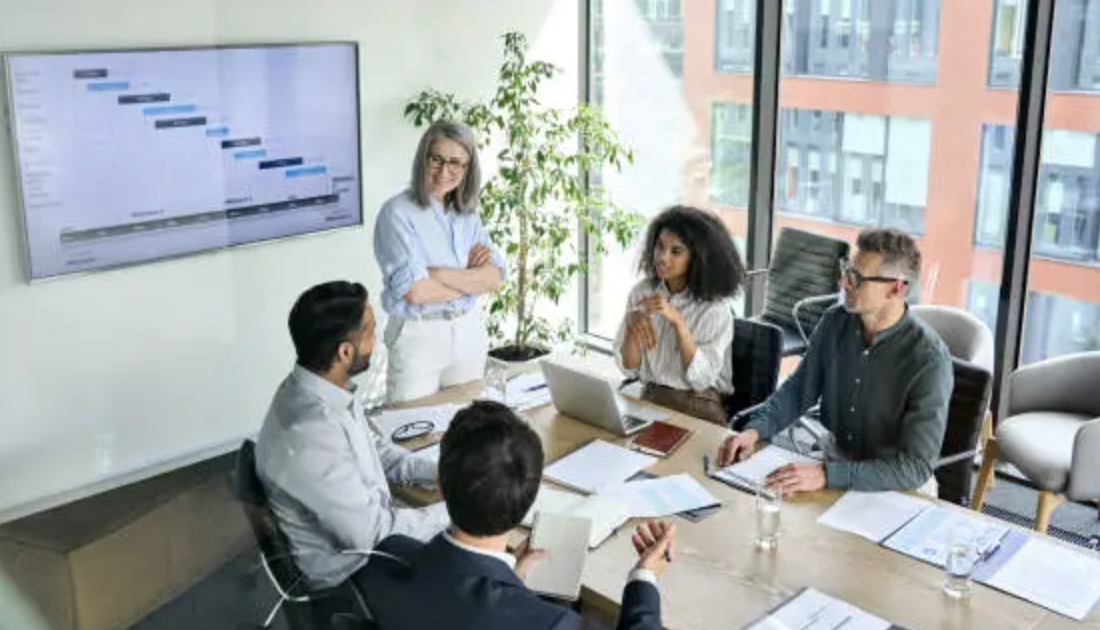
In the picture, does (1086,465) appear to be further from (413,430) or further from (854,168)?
(413,430)

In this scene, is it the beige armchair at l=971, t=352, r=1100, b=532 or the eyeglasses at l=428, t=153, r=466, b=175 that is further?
the eyeglasses at l=428, t=153, r=466, b=175

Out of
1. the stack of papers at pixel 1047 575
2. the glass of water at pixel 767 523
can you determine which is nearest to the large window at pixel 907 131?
the glass of water at pixel 767 523

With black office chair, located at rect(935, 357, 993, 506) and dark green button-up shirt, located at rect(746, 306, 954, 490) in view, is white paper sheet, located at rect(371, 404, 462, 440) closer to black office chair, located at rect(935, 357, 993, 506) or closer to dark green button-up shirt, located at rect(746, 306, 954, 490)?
dark green button-up shirt, located at rect(746, 306, 954, 490)

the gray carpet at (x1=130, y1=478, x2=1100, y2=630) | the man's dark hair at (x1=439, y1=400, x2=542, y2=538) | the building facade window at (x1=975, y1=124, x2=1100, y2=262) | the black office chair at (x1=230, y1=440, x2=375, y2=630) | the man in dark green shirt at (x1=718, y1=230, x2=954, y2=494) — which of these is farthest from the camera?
the building facade window at (x1=975, y1=124, x2=1100, y2=262)

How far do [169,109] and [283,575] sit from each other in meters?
2.63

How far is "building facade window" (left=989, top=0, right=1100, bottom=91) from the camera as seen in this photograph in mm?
4258

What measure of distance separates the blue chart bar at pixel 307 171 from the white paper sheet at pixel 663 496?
2.74 m

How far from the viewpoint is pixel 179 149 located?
178 inches

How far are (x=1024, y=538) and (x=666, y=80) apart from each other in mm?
3934

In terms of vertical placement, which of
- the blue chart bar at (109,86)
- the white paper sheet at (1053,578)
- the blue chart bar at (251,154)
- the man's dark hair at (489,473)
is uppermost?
the blue chart bar at (109,86)

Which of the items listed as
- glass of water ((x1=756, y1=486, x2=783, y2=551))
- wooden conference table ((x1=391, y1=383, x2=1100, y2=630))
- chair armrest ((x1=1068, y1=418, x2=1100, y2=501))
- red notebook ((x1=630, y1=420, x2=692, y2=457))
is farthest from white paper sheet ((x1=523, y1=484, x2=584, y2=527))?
chair armrest ((x1=1068, y1=418, x2=1100, y2=501))

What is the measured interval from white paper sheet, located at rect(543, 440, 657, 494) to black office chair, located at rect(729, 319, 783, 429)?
631 millimetres

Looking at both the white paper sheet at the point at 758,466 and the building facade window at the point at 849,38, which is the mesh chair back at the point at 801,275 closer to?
the building facade window at the point at 849,38

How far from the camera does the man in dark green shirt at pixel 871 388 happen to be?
110 inches
